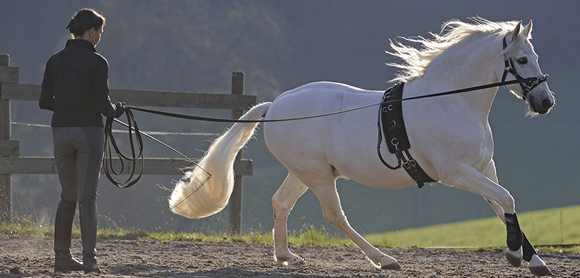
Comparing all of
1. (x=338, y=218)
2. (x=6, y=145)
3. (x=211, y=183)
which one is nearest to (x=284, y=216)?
(x=338, y=218)

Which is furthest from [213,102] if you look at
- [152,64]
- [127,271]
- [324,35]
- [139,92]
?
[324,35]

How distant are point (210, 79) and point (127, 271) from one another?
255ft

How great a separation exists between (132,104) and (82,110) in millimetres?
3394

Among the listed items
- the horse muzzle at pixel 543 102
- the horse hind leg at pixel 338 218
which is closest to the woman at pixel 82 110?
the horse hind leg at pixel 338 218

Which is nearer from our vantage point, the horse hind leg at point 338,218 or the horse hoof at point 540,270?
the horse hoof at point 540,270

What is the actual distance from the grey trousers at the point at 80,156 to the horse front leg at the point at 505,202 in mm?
2405

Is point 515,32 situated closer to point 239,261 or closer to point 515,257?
point 515,257

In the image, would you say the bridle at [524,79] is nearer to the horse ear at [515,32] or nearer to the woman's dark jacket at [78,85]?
the horse ear at [515,32]

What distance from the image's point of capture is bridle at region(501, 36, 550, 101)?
348cm

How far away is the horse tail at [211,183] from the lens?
4.75 metres

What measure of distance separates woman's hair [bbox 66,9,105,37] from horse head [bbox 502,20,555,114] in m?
2.74

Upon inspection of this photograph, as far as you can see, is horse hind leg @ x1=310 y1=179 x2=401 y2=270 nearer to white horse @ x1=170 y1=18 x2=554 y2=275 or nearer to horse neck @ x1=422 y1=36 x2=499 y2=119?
white horse @ x1=170 y1=18 x2=554 y2=275

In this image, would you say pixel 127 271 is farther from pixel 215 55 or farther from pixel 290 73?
pixel 215 55

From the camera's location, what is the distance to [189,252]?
17.0ft
